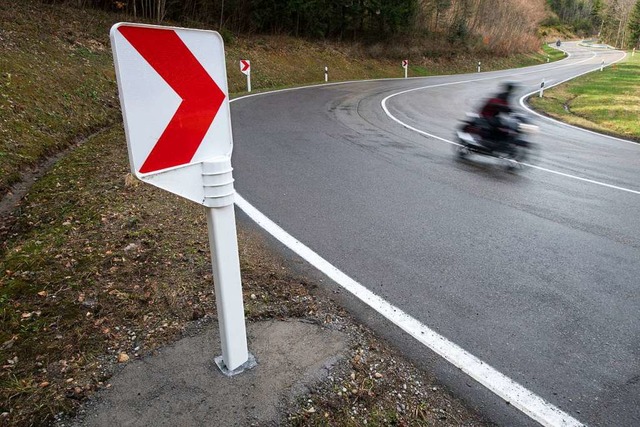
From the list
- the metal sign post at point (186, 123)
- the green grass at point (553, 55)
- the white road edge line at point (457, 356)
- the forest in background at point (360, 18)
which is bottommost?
the green grass at point (553, 55)

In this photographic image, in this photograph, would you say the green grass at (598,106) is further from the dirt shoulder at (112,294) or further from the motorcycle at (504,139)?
the dirt shoulder at (112,294)

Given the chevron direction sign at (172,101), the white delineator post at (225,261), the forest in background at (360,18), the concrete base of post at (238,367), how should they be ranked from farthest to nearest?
1. the forest in background at (360,18)
2. the concrete base of post at (238,367)
3. the white delineator post at (225,261)
4. the chevron direction sign at (172,101)

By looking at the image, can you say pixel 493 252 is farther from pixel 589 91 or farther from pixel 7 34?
pixel 589 91

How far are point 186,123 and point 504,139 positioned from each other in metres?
8.10

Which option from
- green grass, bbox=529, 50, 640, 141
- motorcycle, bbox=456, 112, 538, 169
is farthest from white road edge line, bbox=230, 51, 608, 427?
green grass, bbox=529, 50, 640, 141

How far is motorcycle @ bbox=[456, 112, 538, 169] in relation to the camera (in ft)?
28.4

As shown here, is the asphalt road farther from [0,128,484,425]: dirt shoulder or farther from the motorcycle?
[0,128,484,425]: dirt shoulder

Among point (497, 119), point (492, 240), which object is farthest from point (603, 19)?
point (492, 240)

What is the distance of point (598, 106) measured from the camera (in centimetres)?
1769

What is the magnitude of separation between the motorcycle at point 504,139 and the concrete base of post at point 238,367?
723cm

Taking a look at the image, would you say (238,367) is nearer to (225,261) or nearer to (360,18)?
(225,261)

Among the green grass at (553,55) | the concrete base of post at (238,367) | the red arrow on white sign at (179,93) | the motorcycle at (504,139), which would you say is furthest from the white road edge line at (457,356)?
the green grass at (553,55)

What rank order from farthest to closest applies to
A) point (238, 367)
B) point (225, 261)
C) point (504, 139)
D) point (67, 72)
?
point (67, 72) < point (504, 139) < point (238, 367) < point (225, 261)

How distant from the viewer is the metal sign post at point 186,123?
6.19ft
